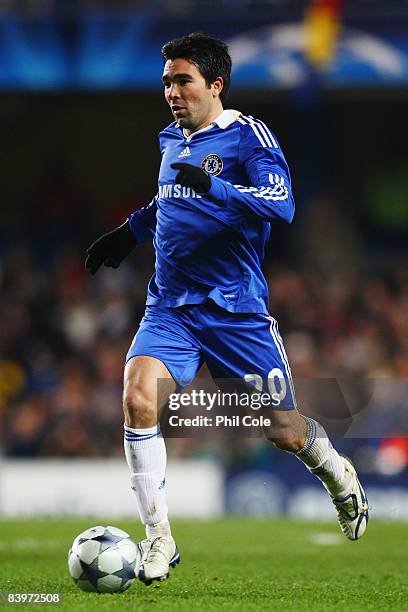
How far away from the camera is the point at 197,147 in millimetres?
5621

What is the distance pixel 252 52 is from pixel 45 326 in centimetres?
384

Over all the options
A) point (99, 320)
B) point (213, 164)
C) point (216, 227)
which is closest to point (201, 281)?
point (216, 227)

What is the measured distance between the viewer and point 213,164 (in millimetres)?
5559

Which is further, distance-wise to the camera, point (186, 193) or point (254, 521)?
point (254, 521)

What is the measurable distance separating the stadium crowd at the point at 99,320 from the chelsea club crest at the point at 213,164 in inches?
263

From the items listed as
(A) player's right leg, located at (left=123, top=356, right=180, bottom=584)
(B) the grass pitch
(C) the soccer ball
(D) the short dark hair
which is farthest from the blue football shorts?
(D) the short dark hair

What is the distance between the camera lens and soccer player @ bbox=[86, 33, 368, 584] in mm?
5418

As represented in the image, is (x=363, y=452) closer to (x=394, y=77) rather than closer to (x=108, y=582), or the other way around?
(x=394, y=77)

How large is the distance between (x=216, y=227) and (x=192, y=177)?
0.50 m

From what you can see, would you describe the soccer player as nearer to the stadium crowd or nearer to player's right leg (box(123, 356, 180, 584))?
player's right leg (box(123, 356, 180, 584))

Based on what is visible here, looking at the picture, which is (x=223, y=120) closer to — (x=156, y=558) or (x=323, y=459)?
(x=323, y=459)

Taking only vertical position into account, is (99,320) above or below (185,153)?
below

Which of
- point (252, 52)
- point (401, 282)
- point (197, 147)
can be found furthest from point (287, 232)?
point (197, 147)

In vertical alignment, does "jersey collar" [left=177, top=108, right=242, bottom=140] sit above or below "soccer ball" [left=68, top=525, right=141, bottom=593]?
above
